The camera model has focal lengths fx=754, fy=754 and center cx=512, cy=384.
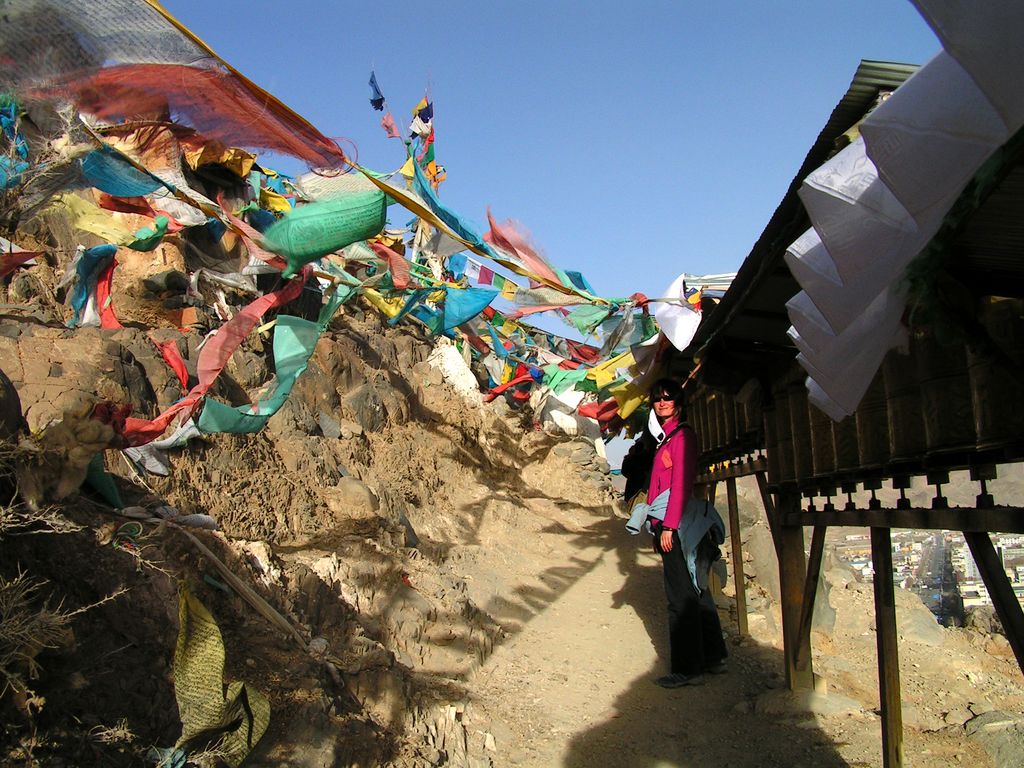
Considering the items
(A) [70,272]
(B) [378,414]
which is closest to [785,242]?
(A) [70,272]

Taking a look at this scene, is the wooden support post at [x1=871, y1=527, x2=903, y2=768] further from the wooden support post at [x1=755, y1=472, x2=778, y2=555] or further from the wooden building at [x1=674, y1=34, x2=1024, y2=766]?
the wooden support post at [x1=755, y1=472, x2=778, y2=555]

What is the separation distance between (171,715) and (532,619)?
524cm

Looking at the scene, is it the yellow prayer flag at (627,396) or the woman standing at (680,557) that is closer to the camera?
the woman standing at (680,557)

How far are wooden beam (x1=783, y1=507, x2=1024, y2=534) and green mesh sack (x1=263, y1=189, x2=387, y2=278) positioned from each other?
309cm

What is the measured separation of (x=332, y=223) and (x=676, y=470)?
325cm

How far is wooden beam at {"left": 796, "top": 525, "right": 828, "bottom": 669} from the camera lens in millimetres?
5145

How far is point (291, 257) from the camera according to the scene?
434 cm

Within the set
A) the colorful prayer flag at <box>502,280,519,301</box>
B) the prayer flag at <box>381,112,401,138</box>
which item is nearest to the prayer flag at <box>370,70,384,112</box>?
the prayer flag at <box>381,112,401,138</box>

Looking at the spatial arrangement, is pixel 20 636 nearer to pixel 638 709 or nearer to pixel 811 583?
pixel 638 709

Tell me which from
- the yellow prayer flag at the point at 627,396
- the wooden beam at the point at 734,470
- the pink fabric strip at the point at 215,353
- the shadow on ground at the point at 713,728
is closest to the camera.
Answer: the shadow on ground at the point at 713,728

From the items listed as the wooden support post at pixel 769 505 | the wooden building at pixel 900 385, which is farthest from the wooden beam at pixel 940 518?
the wooden support post at pixel 769 505

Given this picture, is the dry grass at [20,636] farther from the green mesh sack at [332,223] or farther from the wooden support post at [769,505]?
the wooden support post at [769,505]

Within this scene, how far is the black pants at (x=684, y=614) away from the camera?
604cm

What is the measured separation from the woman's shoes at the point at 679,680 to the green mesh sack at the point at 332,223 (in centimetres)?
429
